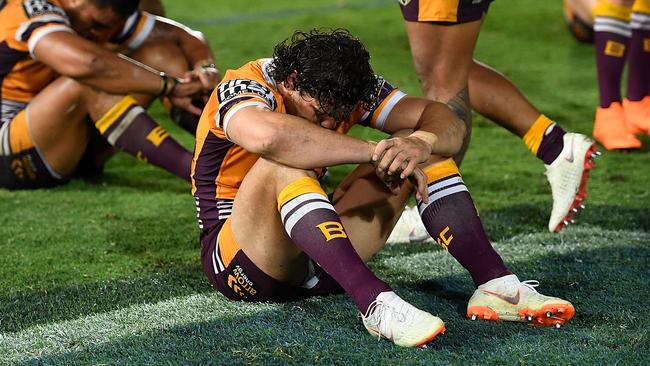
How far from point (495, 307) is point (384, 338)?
349 millimetres

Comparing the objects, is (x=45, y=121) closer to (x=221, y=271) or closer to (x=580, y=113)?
(x=221, y=271)

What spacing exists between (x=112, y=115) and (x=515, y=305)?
225 centimetres

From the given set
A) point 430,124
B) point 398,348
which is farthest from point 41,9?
point 398,348

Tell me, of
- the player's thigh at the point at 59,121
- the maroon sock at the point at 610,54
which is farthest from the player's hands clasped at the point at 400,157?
the maroon sock at the point at 610,54

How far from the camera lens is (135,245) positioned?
3928 millimetres

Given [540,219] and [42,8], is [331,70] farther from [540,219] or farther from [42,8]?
[42,8]

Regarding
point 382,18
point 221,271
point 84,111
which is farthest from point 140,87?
point 382,18

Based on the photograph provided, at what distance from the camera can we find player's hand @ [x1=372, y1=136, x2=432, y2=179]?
8.90 feet

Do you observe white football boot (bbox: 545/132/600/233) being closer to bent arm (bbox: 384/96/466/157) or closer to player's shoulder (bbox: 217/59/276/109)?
bent arm (bbox: 384/96/466/157)

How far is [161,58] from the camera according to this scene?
16.1ft

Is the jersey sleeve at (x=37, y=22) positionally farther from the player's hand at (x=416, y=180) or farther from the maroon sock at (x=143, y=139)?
the player's hand at (x=416, y=180)

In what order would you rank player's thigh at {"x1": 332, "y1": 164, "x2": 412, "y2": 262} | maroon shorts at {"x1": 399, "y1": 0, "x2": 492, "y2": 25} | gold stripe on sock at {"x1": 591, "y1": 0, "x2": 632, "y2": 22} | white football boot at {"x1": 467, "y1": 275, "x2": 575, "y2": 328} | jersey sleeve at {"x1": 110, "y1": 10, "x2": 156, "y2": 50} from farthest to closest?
gold stripe on sock at {"x1": 591, "y1": 0, "x2": 632, "y2": 22} < jersey sleeve at {"x1": 110, "y1": 10, "x2": 156, "y2": 50} < maroon shorts at {"x1": 399, "y1": 0, "x2": 492, "y2": 25} < player's thigh at {"x1": 332, "y1": 164, "x2": 412, "y2": 262} < white football boot at {"x1": 467, "y1": 275, "x2": 575, "y2": 328}

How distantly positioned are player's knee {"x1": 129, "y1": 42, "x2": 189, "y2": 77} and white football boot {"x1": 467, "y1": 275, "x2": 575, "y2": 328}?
8.01 ft

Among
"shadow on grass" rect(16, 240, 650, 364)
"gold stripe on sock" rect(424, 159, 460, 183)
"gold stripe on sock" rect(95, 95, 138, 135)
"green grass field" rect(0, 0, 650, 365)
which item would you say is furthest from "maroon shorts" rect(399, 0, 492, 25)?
"gold stripe on sock" rect(95, 95, 138, 135)
